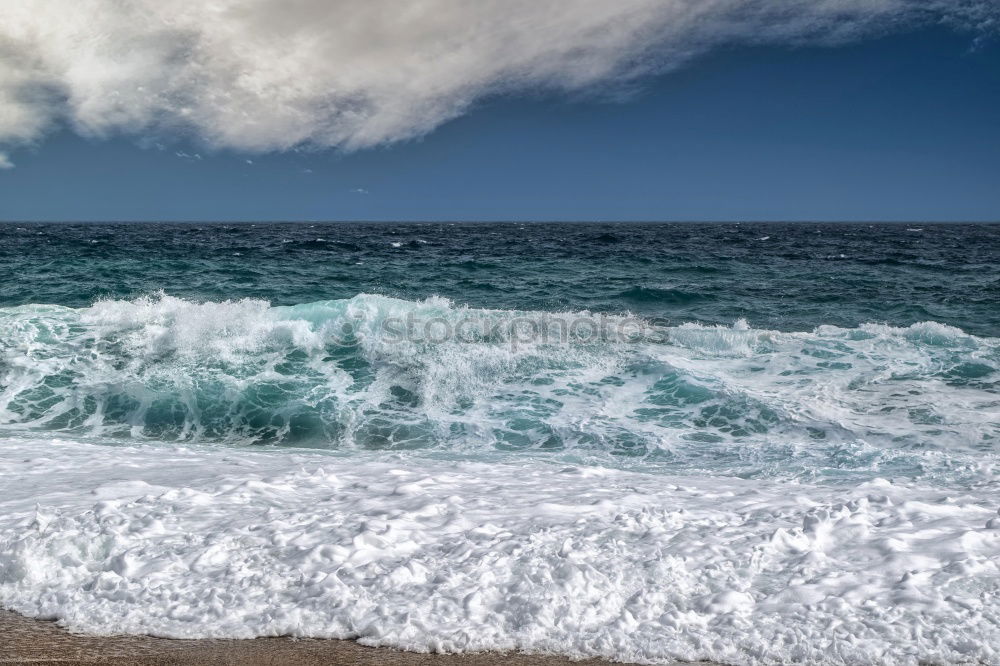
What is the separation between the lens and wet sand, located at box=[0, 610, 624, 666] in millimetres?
2861

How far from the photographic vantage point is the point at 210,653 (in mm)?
2922

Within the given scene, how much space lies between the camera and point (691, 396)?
338 inches

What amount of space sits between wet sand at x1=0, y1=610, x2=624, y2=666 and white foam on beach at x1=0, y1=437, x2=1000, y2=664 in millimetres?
76

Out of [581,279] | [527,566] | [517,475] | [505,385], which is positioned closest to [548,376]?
[505,385]

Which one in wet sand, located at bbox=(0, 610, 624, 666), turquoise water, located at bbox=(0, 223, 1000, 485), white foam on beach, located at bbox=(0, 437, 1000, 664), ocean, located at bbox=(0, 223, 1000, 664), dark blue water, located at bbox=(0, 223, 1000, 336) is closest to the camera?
wet sand, located at bbox=(0, 610, 624, 666)

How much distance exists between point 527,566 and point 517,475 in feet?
6.49

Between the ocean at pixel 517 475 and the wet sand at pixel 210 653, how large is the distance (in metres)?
0.08

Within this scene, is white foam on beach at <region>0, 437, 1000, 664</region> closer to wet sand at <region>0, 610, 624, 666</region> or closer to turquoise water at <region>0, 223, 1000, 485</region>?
wet sand at <region>0, 610, 624, 666</region>

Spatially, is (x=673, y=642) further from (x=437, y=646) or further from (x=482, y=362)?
(x=482, y=362)

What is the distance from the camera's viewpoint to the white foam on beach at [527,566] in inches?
119

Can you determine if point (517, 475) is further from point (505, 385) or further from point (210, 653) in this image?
point (505, 385)

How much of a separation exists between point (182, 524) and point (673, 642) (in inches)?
117

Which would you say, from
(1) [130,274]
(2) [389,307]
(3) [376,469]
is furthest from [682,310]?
(1) [130,274]

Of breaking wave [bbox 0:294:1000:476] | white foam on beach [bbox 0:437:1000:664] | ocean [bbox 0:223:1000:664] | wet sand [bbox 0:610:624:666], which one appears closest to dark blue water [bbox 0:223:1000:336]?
ocean [bbox 0:223:1000:664]
